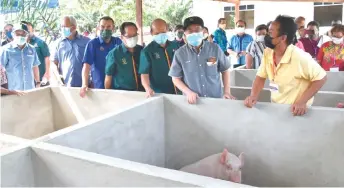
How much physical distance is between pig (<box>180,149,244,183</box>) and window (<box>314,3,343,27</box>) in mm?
13581

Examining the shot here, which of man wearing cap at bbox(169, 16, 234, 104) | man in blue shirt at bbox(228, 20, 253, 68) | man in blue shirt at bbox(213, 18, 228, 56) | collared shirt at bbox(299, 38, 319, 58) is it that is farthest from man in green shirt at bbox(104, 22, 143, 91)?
man in blue shirt at bbox(213, 18, 228, 56)

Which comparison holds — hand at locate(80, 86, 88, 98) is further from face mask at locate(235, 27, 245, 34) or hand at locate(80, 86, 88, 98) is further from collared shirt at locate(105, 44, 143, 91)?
face mask at locate(235, 27, 245, 34)

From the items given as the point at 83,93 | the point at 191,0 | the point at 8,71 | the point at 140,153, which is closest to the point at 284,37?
the point at 140,153

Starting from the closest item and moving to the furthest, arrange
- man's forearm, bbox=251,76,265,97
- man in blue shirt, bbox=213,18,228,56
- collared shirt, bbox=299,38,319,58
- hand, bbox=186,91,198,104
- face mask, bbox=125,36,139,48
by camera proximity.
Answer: man's forearm, bbox=251,76,265,97, hand, bbox=186,91,198,104, face mask, bbox=125,36,139,48, collared shirt, bbox=299,38,319,58, man in blue shirt, bbox=213,18,228,56

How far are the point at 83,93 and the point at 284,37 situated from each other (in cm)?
198

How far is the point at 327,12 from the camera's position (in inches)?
565

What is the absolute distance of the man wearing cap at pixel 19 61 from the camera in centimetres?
448

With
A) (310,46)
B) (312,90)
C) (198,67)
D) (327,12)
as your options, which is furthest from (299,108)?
(327,12)

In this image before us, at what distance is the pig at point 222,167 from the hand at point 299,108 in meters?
0.47

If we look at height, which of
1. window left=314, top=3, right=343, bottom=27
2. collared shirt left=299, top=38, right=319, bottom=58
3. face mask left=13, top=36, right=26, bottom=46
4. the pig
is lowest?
the pig

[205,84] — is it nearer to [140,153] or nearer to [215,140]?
[215,140]

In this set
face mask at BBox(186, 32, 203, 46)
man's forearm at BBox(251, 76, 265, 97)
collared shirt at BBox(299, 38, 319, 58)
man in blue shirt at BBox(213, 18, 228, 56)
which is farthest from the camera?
man in blue shirt at BBox(213, 18, 228, 56)

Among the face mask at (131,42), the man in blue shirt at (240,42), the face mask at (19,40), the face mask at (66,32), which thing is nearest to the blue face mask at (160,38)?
the face mask at (131,42)

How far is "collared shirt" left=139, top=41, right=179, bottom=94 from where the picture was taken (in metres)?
3.16
